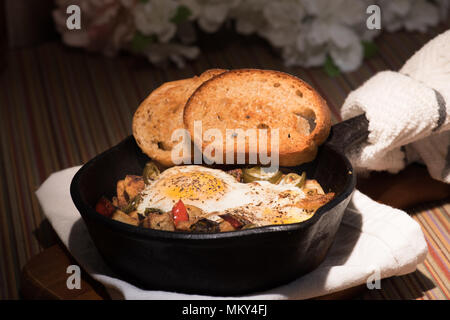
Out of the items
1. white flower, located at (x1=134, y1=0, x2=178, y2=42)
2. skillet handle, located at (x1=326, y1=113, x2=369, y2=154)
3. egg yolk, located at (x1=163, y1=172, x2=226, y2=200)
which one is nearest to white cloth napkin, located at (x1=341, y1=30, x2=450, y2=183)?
skillet handle, located at (x1=326, y1=113, x2=369, y2=154)

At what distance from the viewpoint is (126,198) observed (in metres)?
1.06

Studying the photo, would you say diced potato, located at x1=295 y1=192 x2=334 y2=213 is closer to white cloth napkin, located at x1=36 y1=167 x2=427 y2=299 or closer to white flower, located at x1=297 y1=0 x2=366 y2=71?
white cloth napkin, located at x1=36 y1=167 x2=427 y2=299

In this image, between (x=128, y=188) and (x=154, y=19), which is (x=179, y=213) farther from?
(x=154, y=19)

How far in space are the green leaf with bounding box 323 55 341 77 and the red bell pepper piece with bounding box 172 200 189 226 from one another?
86cm

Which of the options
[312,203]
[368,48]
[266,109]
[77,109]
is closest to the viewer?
[312,203]

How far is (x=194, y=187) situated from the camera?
39.8 inches

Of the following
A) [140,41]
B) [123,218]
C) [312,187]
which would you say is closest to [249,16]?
[140,41]

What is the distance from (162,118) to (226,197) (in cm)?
20

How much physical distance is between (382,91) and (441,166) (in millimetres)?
202

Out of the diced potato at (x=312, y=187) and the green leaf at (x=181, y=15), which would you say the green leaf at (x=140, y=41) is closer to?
the green leaf at (x=181, y=15)

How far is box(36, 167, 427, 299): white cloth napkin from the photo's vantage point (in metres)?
0.96

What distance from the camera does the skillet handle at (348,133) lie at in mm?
1090
